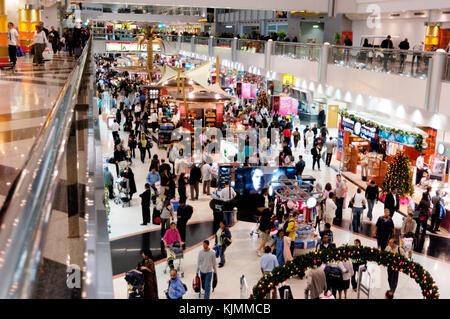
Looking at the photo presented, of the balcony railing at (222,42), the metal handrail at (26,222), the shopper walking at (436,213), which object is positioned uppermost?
the balcony railing at (222,42)

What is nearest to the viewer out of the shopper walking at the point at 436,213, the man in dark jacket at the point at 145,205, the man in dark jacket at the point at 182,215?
the man in dark jacket at the point at 182,215

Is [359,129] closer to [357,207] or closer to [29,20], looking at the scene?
[357,207]

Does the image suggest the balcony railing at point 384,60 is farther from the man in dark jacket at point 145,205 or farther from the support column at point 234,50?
the support column at point 234,50

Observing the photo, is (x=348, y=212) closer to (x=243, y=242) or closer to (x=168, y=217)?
(x=243, y=242)

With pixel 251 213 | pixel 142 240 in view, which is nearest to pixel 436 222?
→ pixel 251 213

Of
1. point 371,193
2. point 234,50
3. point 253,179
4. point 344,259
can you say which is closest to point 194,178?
point 253,179

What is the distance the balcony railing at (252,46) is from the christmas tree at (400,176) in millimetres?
12256

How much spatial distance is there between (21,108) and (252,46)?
1998 centimetres

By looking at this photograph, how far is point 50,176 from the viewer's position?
4.30 feet

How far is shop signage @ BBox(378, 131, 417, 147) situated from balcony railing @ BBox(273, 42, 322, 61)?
12.9ft

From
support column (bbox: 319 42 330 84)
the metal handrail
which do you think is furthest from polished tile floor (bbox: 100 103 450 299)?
the metal handrail

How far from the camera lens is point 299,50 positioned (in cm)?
2100

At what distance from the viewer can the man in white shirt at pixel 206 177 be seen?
53.7 feet

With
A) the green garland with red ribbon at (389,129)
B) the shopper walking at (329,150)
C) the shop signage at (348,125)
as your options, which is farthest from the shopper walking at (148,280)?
the shopper walking at (329,150)
